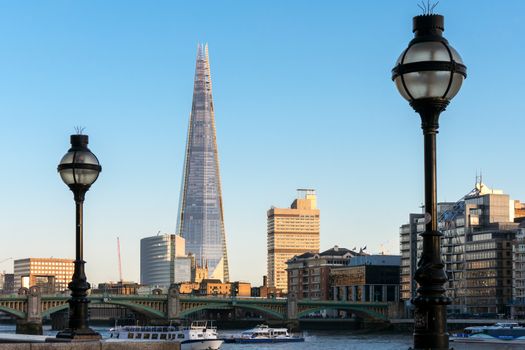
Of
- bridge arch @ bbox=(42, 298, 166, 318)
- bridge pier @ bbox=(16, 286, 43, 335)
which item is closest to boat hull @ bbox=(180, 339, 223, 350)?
bridge arch @ bbox=(42, 298, 166, 318)

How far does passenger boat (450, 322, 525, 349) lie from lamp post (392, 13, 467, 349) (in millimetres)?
134403

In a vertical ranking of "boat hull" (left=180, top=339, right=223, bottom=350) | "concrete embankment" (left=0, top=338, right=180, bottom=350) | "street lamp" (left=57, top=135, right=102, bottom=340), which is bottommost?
"boat hull" (left=180, top=339, right=223, bottom=350)

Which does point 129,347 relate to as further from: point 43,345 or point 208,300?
point 208,300

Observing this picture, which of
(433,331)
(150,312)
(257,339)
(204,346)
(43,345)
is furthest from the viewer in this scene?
(150,312)

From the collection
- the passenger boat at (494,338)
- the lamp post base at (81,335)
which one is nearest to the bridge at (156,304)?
the passenger boat at (494,338)

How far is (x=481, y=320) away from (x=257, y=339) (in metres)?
52.2

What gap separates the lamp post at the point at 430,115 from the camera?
13461 mm

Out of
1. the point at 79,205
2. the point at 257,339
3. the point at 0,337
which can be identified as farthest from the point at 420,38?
the point at 257,339

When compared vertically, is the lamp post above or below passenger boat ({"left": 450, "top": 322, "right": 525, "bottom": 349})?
above

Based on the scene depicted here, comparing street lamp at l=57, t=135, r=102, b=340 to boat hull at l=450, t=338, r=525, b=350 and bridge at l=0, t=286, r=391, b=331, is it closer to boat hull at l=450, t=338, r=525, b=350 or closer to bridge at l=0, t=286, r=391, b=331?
boat hull at l=450, t=338, r=525, b=350

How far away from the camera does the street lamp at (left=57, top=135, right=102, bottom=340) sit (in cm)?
2298

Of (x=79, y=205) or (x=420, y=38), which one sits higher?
(x=420, y=38)

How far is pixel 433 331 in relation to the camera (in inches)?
528

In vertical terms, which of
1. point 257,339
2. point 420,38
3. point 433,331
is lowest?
point 257,339
